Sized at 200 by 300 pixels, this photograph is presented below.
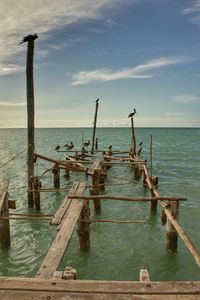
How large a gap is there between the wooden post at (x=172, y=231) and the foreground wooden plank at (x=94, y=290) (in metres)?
4.30

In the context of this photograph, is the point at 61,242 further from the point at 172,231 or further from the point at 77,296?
the point at 172,231

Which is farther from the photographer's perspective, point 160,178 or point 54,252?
point 160,178

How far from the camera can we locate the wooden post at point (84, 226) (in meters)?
8.56

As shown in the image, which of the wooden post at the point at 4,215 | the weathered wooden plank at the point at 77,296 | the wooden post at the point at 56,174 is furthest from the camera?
the wooden post at the point at 56,174

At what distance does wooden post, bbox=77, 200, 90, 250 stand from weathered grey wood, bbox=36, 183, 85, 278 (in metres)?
0.16

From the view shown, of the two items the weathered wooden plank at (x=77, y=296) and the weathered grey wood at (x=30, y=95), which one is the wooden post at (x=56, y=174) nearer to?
the weathered grey wood at (x=30, y=95)

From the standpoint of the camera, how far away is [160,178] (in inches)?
923

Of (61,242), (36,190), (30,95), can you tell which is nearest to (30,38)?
(30,95)

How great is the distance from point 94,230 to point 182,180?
40.9ft

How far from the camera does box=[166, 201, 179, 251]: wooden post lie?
838cm

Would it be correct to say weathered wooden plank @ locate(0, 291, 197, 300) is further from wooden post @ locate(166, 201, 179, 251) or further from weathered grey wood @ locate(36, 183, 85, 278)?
wooden post @ locate(166, 201, 179, 251)

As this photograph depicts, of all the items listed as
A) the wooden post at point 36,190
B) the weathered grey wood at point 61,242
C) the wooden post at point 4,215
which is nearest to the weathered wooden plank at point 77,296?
the weathered grey wood at point 61,242

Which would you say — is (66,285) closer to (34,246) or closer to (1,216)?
(1,216)

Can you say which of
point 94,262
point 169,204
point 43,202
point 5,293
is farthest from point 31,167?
point 5,293
